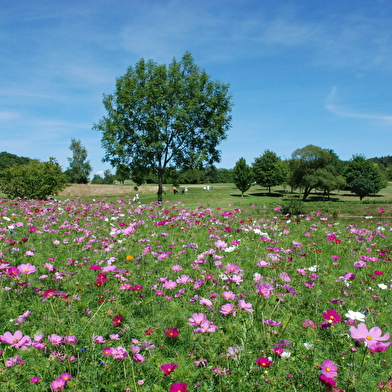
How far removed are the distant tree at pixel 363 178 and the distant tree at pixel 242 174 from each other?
1343 centimetres

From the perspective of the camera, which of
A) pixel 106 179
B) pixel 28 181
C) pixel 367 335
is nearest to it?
pixel 367 335

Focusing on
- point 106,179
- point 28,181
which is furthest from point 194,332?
point 106,179

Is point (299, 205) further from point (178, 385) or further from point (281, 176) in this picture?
point (281, 176)

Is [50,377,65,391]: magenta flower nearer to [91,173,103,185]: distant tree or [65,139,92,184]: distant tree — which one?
[65,139,92,184]: distant tree

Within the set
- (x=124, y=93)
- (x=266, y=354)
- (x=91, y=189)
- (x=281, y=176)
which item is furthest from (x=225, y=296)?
(x=281, y=176)

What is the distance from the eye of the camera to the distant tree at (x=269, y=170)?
49.7 m

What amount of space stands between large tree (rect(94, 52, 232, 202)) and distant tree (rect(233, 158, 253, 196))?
18320 millimetres

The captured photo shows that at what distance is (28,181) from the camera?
17.9m

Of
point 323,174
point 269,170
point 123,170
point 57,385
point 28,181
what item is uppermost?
point 269,170

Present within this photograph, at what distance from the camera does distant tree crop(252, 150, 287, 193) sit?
4972 centimetres

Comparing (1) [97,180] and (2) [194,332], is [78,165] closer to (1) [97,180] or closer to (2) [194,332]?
(1) [97,180]

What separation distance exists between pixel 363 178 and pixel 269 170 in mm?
15429

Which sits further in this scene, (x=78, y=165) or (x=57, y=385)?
(x=78, y=165)

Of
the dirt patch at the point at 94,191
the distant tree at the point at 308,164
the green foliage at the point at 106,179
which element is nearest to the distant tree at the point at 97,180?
the green foliage at the point at 106,179
